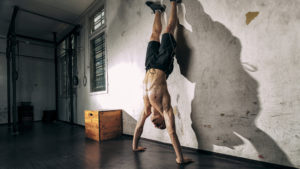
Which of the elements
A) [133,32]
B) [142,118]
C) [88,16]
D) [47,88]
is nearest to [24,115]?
[47,88]

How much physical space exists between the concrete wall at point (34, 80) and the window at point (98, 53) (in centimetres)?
377

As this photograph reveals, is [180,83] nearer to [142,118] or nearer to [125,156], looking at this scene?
[142,118]

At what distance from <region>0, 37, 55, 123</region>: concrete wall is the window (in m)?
3.77

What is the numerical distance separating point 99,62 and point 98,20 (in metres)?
1.24

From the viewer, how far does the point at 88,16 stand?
16.7ft

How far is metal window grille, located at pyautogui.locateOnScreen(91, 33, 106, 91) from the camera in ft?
15.1

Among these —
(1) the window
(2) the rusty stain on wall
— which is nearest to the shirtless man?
(2) the rusty stain on wall

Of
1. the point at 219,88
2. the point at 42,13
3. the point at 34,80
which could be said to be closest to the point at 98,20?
the point at 42,13

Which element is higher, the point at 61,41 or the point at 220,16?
the point at 61,41

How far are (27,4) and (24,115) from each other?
13.7ft

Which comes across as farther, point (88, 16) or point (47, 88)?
point (47, 88)

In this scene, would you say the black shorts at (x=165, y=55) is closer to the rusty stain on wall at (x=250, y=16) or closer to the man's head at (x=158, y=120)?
the man's head at (x=158, y=120)

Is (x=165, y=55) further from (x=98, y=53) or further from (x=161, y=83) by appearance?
(x=98, y=53)

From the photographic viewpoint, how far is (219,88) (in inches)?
80.6
